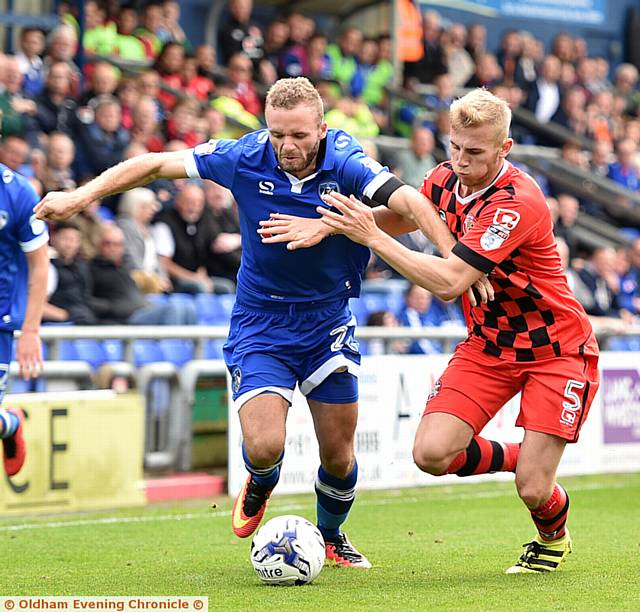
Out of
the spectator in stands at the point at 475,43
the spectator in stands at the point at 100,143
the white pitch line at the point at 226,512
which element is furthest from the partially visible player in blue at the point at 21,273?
the spectator in stands at the point at 475,43

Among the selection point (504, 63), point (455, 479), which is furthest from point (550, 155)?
point (455, 479)

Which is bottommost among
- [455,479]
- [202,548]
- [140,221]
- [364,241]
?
[455,479]

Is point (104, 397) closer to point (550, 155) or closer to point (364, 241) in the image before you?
point (364, 241)

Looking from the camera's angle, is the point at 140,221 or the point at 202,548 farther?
the point at 140,221

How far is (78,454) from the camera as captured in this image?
971 centimetres

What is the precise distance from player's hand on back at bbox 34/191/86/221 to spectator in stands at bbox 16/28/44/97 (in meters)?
7.68

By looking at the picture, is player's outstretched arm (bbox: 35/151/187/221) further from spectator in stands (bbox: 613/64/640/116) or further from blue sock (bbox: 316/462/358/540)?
spectator in stands (bbox: 613/64/640/116)

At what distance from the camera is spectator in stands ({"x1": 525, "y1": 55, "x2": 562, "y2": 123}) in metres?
20.9

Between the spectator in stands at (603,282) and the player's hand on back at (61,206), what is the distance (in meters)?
9.99

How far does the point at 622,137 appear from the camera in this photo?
2136 cm

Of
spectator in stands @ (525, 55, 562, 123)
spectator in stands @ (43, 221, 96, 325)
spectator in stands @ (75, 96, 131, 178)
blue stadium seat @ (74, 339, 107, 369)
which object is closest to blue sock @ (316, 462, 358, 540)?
blue stadium seat @ (74, 339, 107, 369)

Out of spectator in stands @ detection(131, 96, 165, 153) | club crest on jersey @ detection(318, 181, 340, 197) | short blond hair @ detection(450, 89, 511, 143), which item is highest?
short blond hair @ detection(450, 89, 511, 143)

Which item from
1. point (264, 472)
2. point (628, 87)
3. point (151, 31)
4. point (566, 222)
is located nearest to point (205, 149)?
point (264, 472)

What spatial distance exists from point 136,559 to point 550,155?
46.1 feet
